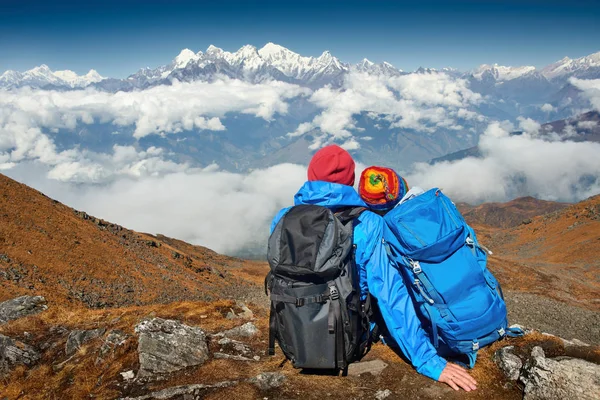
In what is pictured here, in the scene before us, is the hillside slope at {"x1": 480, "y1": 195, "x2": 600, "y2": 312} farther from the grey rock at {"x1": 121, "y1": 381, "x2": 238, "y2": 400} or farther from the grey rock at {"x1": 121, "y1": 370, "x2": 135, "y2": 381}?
the grey rock at {"x1": 121, "y1": 370, "x2": 135, "y2": 381}

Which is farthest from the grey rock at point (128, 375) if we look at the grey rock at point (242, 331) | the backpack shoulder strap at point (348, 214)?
the backpack shoulder strap at point (348, 214)

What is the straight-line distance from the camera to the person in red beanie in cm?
500

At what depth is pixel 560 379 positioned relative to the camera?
4.90m

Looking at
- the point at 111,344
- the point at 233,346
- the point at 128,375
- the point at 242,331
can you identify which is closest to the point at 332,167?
the point at 233,346

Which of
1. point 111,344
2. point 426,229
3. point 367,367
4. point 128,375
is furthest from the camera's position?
point 111,344

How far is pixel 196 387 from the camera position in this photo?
5.78 m

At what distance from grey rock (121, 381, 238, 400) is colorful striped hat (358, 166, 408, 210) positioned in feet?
12.9

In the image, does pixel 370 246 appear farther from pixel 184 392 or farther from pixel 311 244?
pixel 184 392

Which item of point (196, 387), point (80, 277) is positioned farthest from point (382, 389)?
point (80, 277)

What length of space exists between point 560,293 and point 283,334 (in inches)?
1796

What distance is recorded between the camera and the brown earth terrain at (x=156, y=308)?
5582 millimetres

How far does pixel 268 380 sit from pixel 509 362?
406 centimetres

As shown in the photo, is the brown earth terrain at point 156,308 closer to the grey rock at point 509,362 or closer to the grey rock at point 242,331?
the grey rock at point 509,362

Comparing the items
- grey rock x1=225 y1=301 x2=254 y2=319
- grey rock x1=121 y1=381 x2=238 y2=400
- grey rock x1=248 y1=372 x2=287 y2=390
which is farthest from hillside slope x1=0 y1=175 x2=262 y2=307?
grey rock x1=248 y1=372 x2=287 y2=390
